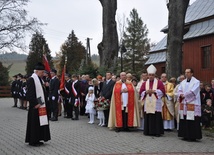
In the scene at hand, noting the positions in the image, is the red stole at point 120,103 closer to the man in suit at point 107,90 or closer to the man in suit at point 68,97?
the man in suit at point 107,90

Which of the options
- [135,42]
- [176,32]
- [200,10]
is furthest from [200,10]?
[135,42]

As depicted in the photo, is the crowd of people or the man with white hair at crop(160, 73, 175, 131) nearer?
the crowd of people

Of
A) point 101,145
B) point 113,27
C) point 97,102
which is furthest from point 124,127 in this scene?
point 113,27

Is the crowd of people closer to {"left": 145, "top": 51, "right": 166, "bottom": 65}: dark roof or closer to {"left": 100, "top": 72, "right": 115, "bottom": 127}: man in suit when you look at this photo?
{"left": 100, "top": 72, "right": 115, "bottom": 127}: man in suit

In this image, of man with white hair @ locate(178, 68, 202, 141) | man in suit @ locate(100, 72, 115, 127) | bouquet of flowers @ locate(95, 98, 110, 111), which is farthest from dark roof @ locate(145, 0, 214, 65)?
man with white hair @ locate(178, 68, 202, 141)

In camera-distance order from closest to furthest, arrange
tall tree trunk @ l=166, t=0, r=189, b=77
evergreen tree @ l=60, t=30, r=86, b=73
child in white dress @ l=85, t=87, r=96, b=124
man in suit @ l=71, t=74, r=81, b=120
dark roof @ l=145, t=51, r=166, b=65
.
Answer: child in white dress @ l=85, t=87, r=96, b=124 < man in suit @ l=71, t=74, r=81, b=120 < tall tree trunk @ l=166, t=0, r=189, b=77 < dark roof @ l=145, t=51, r=166, b=65 < evergreen tree @ l=60, t=30, r=86, b=73

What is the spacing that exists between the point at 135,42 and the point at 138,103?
51813 mm

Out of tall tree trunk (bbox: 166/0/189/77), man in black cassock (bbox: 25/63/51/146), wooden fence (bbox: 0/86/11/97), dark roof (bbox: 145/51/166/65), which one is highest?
dark roof (bbox: 145/51/166/65)

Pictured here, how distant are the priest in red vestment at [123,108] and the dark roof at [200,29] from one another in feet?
55.5

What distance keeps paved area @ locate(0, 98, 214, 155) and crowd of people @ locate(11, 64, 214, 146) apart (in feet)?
1.24

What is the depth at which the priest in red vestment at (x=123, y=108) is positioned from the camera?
11578 millimetres

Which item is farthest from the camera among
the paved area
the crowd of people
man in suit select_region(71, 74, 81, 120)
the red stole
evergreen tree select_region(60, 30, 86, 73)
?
evergreen tree select_region(60, 30, 86, 73)

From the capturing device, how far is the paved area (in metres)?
8.15

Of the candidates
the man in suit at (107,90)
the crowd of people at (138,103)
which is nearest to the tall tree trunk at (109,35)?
the crowd of people at (138,103)
